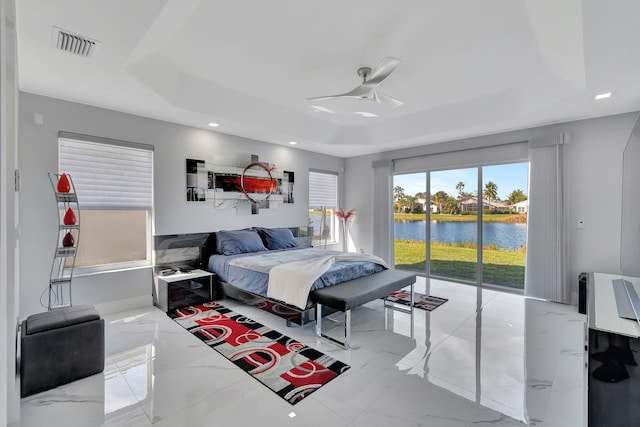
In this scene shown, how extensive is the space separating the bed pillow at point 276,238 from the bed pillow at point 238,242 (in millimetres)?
172

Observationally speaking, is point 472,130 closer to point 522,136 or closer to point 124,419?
point 522,136

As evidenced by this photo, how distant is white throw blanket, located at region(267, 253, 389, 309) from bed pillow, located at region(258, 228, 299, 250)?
4.69 ft

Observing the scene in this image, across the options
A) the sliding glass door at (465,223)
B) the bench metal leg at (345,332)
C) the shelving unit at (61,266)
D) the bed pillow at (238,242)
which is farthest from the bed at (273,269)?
the sliding glass door at (465,223)

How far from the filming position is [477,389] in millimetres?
2252

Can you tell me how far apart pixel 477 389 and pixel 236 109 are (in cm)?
400

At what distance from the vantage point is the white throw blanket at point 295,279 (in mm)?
3109

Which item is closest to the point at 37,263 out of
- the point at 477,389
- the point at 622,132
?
the point at 477,389

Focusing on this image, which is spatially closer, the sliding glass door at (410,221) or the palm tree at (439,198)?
the palm tree at (439,198)

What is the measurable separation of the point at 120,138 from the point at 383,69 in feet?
10.8

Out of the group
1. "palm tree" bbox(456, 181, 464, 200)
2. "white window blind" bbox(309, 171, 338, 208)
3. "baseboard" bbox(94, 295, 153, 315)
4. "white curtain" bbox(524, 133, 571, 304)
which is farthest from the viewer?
"white window blind" bbox(309, 171, 338, 208)

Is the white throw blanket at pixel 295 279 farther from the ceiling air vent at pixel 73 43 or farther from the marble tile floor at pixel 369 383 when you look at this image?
the ceiling air vent at pixel 73 43

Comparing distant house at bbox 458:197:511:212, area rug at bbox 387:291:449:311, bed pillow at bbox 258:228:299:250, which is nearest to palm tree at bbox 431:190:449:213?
distant house at bbox 458:197:511:212

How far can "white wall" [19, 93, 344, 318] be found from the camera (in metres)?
3.24

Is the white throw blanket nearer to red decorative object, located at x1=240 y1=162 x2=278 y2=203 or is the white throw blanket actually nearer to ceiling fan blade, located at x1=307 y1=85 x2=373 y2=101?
ceiling fan blade, located at x1=307 y1=85 x2=373 y2=101
